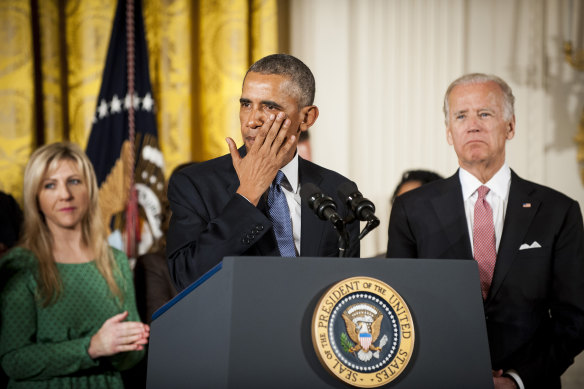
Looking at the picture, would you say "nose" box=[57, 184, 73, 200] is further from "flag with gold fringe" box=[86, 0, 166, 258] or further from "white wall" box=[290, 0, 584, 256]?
"white wall" box=[290, 0, 584, 256]

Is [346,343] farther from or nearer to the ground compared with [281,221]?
nearer to the ground

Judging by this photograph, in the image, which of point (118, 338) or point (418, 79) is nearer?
point (118, 338)

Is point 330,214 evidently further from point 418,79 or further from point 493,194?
point 418,79

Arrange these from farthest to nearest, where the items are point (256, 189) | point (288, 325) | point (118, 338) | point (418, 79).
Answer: point (418, 79) → point (118, 338) → point (256, 189) → point (288, 325)

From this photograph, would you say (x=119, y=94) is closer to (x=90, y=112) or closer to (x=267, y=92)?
(x=90, y=112)

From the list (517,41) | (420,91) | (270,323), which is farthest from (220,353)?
(517,41)

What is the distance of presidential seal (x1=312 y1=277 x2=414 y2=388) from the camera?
119 cm

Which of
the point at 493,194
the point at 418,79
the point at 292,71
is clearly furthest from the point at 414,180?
the point at 292,71

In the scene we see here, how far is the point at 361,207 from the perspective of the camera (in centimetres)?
138

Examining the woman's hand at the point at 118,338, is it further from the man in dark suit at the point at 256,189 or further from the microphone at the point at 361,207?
the microphone at the point at 361,207

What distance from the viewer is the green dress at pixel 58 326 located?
2.61 m

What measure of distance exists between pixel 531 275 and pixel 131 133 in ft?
8.49

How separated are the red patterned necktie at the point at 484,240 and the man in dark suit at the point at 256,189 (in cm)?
48

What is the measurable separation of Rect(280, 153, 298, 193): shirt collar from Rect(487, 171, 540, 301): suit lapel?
70 centimetres
